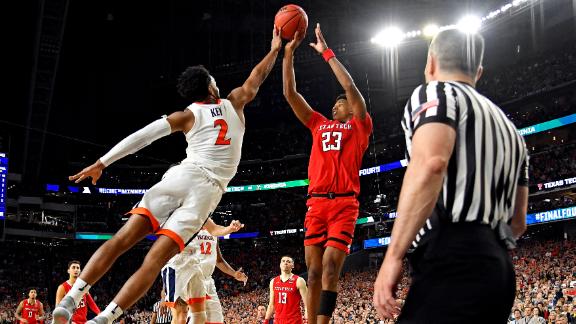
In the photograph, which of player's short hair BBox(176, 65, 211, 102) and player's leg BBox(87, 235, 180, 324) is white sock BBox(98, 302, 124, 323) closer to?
player's leg BBox(87, 235, 180, 324)

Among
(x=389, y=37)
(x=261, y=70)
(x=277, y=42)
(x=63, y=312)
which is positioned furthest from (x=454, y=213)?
(x=389, y=37)

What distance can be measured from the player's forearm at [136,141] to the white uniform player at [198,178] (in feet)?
1.29

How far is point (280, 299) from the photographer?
9.91m

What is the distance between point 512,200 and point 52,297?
39.7 metres

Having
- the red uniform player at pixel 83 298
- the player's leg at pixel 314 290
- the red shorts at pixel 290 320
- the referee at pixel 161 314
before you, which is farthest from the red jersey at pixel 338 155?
the referee at pixel 161 314

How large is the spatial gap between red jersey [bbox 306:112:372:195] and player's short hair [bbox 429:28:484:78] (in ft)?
12.3

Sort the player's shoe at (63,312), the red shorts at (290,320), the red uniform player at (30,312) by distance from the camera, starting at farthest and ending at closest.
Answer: the red uniform player at (30,312) < the red shorts at (290,320) < the player's shoe at (63,312)

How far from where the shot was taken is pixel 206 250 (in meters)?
9.38

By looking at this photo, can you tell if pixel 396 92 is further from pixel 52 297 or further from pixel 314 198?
pixel 314 198

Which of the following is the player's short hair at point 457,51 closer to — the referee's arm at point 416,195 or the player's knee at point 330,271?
the referee's arm at point 416,195

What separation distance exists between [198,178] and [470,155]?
3353 millimetres

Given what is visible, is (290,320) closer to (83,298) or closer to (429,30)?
(83,298)

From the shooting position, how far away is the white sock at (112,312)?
461cm

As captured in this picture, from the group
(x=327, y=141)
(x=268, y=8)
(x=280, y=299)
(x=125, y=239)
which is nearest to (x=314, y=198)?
(x=327, y=141)
